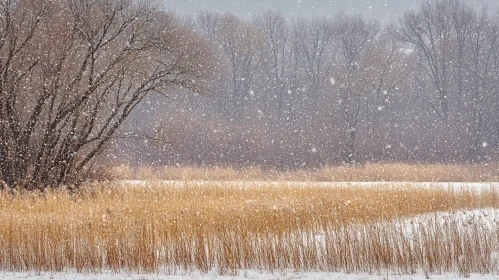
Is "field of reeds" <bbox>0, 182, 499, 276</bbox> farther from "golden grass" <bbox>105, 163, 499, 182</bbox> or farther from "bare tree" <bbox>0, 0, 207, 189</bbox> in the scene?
"golden grass" <bbox>105, 163, 499, 182</bbox>

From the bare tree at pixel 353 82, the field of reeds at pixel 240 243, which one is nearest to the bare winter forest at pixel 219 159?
the field of reeds at pixel 240 243

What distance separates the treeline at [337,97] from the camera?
108ft

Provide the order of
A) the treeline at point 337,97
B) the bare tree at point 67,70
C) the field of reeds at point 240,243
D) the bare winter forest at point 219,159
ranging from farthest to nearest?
the treeline at point 337,97 < the bare tree at point 67,70 < the bare winter forest at point 219,159 < the field of reeds at point 240,243

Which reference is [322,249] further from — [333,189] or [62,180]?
[62,180]

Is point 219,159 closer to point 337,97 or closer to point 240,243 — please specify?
point 337,97

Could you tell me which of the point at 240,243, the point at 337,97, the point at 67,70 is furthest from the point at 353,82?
the point at 240,243

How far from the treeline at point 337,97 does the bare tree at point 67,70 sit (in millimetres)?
12117

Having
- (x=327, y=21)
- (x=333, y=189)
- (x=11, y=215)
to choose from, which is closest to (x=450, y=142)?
(x=327, y=21)

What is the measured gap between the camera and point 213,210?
10656mm

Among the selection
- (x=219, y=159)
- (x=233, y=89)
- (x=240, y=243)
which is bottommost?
(x=240, y=243)

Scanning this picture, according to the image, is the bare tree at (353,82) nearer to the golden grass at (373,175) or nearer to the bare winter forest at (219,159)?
the bare winter forest at (219,159)

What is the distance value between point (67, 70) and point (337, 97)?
21301 millimetres

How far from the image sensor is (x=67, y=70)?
1616 cm

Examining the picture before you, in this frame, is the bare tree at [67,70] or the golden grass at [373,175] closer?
the bare tree at [67,70]
